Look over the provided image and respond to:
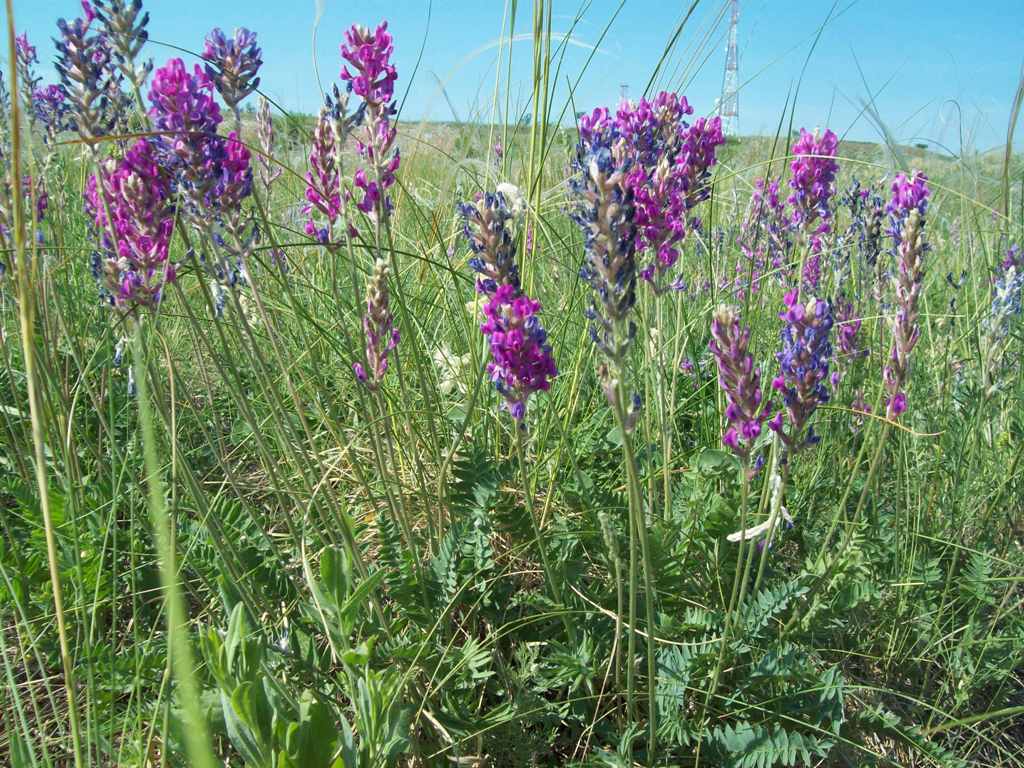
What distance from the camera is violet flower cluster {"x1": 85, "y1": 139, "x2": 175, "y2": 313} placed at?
1.43m

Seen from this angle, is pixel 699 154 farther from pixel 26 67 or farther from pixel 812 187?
pixel 26 67

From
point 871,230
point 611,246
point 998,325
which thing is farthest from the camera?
point 871,230

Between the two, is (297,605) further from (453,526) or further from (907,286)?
(907,286)

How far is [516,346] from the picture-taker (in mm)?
1326

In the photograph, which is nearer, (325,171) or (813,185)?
(325,171)

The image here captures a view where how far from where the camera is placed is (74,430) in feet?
7.67

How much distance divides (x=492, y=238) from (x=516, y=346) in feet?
0.62

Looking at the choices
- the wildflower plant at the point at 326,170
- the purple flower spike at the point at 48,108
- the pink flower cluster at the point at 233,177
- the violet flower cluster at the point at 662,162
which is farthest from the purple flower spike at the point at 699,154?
the purple flower spike at the point at 48,108

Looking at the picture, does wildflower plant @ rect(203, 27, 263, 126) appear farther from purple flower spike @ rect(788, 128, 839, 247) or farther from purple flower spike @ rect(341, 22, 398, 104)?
purple flower spike @ rect(788, 128, 839, 247)

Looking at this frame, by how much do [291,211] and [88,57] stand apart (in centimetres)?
285

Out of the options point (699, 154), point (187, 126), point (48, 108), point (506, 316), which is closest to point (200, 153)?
point (187, 126)

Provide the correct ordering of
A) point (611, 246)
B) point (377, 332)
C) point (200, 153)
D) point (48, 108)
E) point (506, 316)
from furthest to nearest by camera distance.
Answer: point (48, 108) → point (377, 332) → point (200, 153) → point (506, 316) → point (611, 246)

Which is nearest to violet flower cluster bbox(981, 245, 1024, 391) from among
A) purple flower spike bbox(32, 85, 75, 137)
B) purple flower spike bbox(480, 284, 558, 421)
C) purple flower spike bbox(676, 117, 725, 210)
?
purple flower spike bbox(676, 117, 725, 210)

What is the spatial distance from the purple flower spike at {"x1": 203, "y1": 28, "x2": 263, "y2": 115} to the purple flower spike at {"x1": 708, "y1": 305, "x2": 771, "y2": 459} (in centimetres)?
109
